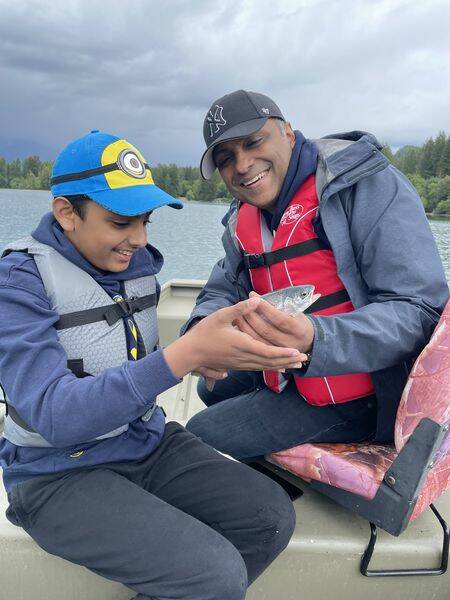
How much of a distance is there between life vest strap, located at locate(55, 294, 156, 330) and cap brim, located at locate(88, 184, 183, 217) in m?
0.39

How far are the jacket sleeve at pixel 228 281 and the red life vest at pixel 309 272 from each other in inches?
10.5

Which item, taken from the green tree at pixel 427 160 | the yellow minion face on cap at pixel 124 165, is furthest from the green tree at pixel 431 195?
the yellow minion face on cap at pixel 124 165

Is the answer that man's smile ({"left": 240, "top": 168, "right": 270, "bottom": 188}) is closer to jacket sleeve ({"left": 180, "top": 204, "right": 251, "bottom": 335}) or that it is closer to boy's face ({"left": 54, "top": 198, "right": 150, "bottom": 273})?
jacket sleeve ({"left": 180, "top": 204, "right": 251, "bottom": 335})

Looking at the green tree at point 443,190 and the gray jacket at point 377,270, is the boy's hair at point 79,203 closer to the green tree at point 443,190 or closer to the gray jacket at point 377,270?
the gray jacket at point 377,270

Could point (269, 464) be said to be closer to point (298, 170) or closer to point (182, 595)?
point (182, 595)

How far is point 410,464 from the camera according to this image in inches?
69.5

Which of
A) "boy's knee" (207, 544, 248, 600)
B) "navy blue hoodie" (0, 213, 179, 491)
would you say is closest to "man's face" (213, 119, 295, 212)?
"navy blue hoodie" (0, 213, 179, 491)

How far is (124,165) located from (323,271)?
3.24 ft

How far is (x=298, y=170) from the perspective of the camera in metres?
2.40

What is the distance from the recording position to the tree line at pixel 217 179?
38969 mm

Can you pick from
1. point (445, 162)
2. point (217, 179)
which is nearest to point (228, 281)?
point (217, 179)

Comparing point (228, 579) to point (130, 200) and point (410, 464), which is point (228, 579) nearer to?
point (410, 464)

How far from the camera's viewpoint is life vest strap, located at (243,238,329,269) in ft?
7.50

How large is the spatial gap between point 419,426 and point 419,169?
3014 inches
